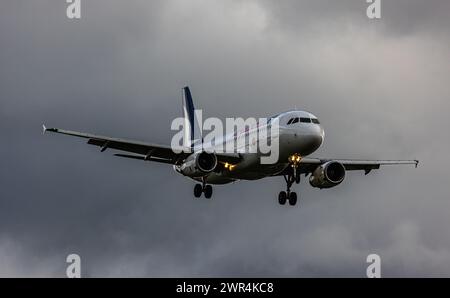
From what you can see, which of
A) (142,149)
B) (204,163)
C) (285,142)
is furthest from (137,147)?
(285,142)

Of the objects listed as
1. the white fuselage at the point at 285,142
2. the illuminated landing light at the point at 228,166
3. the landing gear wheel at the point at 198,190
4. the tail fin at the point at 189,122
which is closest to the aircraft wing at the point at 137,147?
the landing gear wheel at the point at 198,190

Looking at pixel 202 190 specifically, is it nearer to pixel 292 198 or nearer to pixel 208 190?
pixel 208 190

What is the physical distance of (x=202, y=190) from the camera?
78688 mm

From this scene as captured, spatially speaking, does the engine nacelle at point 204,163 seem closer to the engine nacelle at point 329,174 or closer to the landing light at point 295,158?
the landing light at point 295,158

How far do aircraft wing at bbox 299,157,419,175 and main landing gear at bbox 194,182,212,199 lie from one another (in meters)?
7.18

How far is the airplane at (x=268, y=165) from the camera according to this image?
222ft

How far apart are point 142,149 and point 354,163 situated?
1614 cm

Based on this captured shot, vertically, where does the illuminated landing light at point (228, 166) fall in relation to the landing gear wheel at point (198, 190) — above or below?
below
